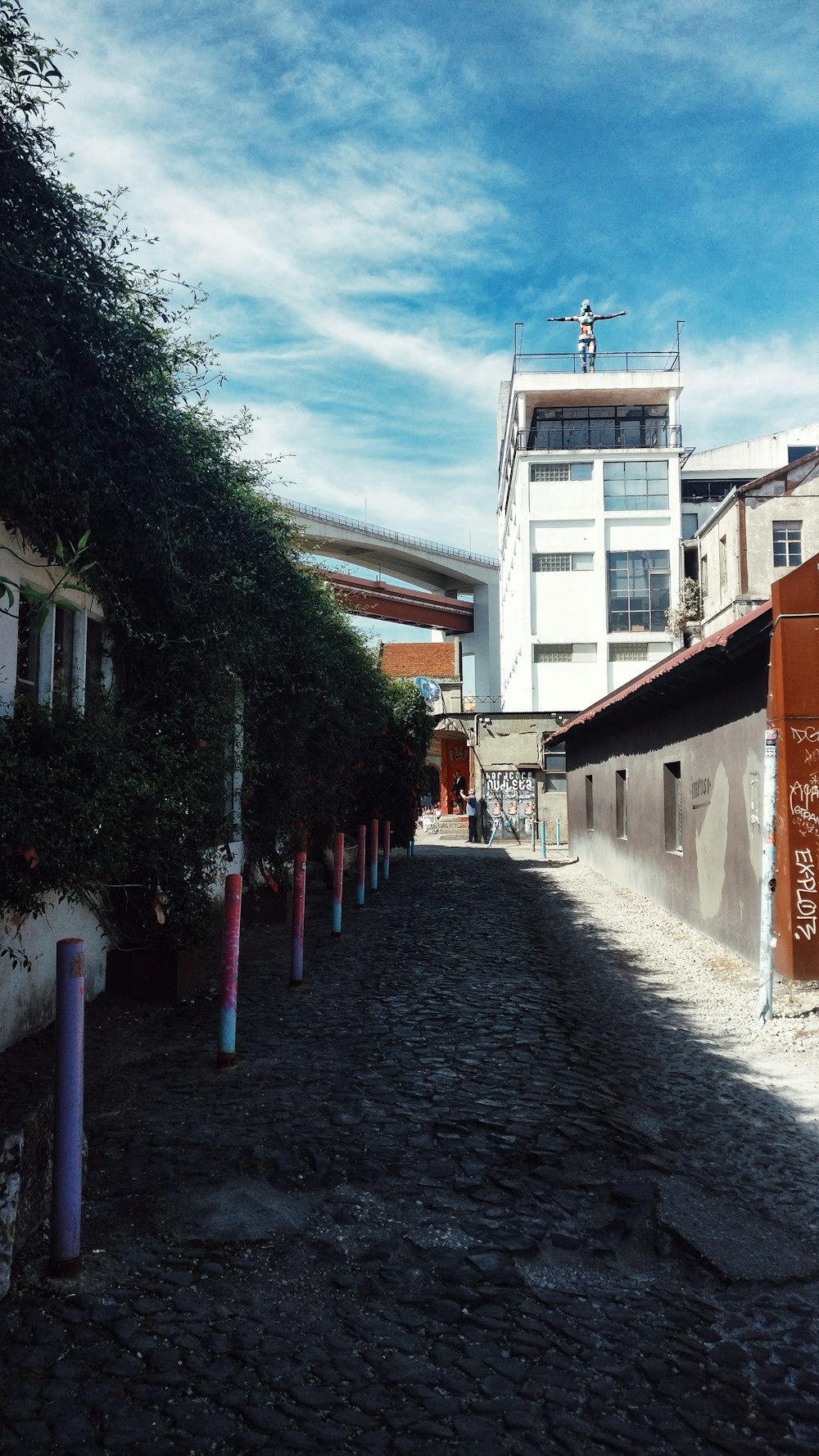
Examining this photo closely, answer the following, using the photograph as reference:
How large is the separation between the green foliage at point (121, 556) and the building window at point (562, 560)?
32742 millimetres

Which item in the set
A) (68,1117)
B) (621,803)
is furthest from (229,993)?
(621,803)

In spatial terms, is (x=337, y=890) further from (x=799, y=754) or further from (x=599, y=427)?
(x=599, y=427)

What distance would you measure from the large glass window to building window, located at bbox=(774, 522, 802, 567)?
46.7 ft

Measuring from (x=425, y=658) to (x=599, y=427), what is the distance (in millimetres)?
17659

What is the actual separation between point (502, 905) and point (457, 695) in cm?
3948

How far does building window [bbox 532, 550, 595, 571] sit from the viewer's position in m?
41.3

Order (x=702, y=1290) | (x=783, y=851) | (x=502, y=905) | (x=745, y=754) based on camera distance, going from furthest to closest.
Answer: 1. (x=502, y=905)
2. (x=745, y=754)
3. (x=783, y=851)
4. (x=702, y=1290)

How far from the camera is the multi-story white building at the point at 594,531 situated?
4081 centimetres

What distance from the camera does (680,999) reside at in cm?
782

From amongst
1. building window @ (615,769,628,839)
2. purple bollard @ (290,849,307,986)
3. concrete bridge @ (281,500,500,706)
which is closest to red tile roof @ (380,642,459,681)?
concrete bridge @ (281,500,500,706)

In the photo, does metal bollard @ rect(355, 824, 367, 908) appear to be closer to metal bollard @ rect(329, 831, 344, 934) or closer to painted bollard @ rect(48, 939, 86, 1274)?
metal bollard @ rect(329, 831, 344, 934)

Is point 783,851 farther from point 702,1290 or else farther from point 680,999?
point 702,1290

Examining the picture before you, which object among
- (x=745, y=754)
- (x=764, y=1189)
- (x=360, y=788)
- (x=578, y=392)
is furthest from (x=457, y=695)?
(x=764, y=1189)

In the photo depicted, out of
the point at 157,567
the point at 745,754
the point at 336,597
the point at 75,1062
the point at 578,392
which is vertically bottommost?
the point at 75,1062
